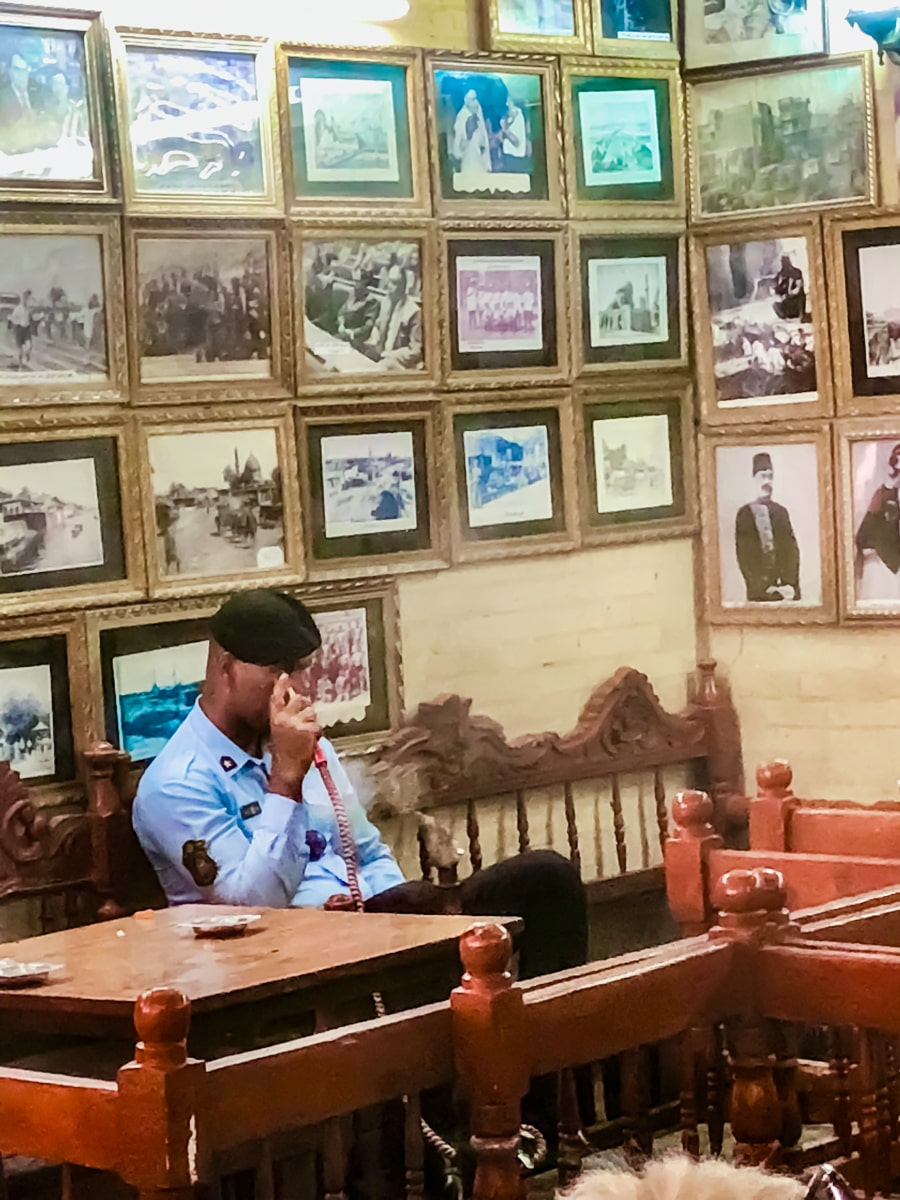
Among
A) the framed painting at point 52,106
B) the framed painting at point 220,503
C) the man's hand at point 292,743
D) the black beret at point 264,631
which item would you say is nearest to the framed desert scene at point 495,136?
the framed painting at point 220,503

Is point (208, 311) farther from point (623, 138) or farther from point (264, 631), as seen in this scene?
Answer: point (623, 138)

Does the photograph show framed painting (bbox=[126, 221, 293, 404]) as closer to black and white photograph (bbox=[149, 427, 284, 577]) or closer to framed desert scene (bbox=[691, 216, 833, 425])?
black and white photograph (bbox=[149, 427, 284, 577])

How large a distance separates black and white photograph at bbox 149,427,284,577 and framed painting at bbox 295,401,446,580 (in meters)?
0.10

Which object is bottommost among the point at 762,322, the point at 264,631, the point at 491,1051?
the point at 491,1051

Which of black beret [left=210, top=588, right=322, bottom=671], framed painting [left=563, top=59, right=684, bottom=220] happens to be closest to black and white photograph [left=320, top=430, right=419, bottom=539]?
black beret [left=210, top=588, right=322, bottom=671]

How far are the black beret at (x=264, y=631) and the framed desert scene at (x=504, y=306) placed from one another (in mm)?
844

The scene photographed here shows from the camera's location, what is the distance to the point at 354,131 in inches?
170

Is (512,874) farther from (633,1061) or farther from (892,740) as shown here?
(633,1061)

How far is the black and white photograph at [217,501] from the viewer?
401cm

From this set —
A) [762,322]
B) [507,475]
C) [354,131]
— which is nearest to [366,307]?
[354,131]

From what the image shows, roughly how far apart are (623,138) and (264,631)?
1622 millimetres

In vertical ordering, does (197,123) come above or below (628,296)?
above

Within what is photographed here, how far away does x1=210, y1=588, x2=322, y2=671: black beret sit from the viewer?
3.84 metres

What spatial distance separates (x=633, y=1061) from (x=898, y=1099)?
35cm
